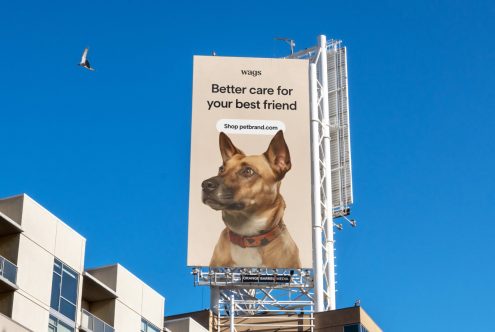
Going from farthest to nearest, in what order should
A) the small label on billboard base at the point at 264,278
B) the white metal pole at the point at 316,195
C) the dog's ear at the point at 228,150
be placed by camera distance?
1. the dog's ear at the point at 228,150
2. the white metal pole at the point at 316,195
3. the small label on billboard base at the point at 264,278

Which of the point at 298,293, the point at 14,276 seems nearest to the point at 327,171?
the point at 298,293

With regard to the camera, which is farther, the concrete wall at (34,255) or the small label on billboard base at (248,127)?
the small label on billboard base at (248,127)

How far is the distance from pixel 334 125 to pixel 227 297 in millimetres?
17955

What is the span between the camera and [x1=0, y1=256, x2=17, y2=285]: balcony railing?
52312 mm

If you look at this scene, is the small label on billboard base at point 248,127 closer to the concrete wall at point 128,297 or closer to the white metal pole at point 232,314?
the white metal pole at point 232,314

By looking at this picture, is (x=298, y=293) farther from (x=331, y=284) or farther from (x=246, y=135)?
(x=246, y=135)

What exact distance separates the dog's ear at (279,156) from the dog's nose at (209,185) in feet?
14.2

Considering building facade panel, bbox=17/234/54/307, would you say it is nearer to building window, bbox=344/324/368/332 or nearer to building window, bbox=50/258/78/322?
building window, bbox=50/258/78/322

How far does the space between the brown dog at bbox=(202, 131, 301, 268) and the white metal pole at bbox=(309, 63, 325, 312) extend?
222 centimetres

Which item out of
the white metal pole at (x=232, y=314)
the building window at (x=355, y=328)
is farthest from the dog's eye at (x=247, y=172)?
the building window at (x=355, y=328)

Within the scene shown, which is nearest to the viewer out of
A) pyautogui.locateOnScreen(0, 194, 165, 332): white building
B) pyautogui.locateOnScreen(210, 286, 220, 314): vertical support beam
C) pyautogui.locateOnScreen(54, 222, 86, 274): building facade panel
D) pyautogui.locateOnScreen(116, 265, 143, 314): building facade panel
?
pyautogui.locateOnScreen(0, 194, 165, 332): white building

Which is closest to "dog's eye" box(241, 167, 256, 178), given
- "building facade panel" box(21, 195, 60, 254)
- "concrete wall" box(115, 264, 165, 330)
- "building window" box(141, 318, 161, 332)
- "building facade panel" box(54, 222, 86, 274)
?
"concrete wall" box(115, 264, 165, 330)

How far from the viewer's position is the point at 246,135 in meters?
93.9

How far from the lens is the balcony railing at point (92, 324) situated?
58656mm
